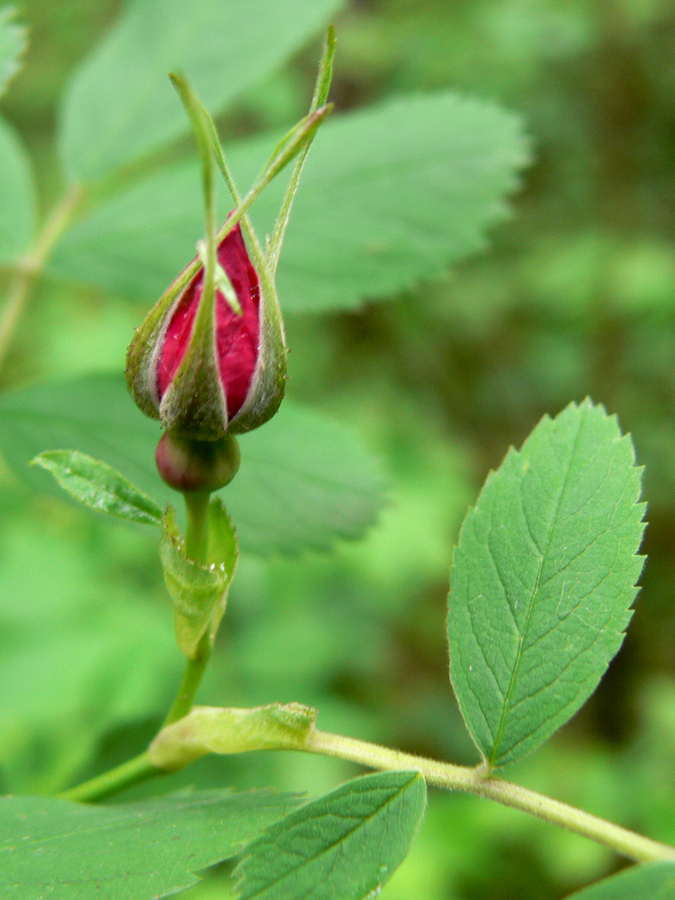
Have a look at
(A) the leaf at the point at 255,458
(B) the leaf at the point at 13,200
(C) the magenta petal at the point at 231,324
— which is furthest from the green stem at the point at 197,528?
(B) the leaf at the point at 13,200

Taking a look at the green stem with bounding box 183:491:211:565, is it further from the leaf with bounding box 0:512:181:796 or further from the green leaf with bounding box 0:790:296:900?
the leaf with bounding box 0:512:181:796

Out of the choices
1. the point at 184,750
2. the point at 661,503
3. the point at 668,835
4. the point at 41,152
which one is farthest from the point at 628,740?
the point at 41,152

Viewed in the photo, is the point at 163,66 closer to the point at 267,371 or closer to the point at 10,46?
the point at 10,46

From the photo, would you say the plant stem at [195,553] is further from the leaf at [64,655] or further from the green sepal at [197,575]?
the leaf at [64,655]

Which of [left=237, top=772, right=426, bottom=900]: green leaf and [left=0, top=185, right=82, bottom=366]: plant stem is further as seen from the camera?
[left=0, top=185, right=82, bottom=366]: plant stem

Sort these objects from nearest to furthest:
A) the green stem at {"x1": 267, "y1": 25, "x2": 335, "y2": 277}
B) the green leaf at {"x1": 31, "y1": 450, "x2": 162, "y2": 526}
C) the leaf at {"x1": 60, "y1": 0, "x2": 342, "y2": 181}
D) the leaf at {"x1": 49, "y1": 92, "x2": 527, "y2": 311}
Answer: the green stem at {"x1": 267, "y1": 25, "x2": 335, "y2": 277} < the green leaf at {"x1": 31, "y1": 450, "x2": 162, "y2": 526} < the leaf at {"x1": 49, "y1": 92, "x2": 527, "y2": 311} < the leaf at {"x1": 60, "y1": 0, "x2": 342, "y2": 181}

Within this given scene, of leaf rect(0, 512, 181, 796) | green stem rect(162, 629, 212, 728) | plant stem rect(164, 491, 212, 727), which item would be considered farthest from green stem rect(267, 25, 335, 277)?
leaf rect(0, 512, 181, 796)
